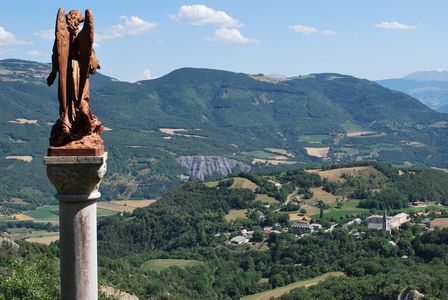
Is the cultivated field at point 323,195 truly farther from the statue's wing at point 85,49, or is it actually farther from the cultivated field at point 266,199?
the statue's wing at point 85,49

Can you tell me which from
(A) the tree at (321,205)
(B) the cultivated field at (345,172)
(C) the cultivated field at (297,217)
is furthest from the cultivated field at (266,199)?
(B) the cultivated field at (345,172)

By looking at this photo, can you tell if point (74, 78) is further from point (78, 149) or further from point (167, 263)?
point (167, 263)

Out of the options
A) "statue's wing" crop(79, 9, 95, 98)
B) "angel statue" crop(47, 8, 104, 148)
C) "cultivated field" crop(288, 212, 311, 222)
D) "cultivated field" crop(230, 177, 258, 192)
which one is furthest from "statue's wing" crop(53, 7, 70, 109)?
"cultivated field" crop(230, 177, 258, 192)

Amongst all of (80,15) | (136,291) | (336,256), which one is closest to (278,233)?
(336,256)

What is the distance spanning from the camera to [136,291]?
6769 centimetres

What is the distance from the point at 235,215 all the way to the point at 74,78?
13720 cm

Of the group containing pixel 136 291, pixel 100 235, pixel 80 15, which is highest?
pixel 80 15

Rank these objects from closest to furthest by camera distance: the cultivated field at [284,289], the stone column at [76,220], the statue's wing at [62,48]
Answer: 1. the stone column at [76,220]
2. the statue's wing at [62,48]
3. the cultivated field at [284,289]

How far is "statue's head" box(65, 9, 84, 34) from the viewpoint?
468 inches

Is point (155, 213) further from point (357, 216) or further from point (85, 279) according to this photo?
point (85, 279)

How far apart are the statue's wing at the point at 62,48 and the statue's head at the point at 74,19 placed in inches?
7.3

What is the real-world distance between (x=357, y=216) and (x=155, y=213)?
43.5 meters

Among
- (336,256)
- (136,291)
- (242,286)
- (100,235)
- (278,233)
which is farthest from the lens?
(100,235)

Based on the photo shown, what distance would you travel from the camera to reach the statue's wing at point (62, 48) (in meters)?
11.5
